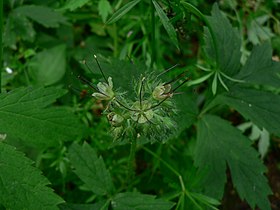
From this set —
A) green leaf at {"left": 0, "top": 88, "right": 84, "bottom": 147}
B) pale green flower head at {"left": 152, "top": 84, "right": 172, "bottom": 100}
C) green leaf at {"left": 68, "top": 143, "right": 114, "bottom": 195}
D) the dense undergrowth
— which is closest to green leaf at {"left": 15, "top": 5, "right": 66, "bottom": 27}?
the dense undergrowth

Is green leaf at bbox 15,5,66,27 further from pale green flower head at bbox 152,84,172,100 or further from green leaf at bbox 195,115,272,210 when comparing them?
pale green flower head at bbox 152,84,172,100

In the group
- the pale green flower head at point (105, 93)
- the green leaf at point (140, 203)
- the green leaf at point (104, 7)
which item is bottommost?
the green leaf at point (140, 203)

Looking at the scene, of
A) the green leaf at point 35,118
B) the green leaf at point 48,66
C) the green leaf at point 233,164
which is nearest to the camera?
the green leaf at point 35,118

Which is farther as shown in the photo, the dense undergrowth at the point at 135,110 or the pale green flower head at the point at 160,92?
the dense undergrowth at the point at 135,110

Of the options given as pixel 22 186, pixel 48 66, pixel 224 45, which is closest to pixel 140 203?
pixel 22 186

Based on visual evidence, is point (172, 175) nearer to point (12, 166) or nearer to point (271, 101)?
point (271, 101)

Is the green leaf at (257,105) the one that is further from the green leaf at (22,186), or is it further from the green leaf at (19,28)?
the green leaf at (19,28)

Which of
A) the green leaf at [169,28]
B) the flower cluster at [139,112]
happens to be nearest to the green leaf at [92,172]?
the flower cluster at [139,112]

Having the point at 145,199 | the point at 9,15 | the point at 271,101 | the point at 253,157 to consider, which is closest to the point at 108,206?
the point at 145,199
